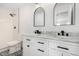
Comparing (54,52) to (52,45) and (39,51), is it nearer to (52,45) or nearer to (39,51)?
(52,45)

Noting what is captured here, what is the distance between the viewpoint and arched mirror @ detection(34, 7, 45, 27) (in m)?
2.06

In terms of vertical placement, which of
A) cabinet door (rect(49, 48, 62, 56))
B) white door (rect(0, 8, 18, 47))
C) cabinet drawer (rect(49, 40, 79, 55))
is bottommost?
cabinet door (rect(49, 48, 62, 56))

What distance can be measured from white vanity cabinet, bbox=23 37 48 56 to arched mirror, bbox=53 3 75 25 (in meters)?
0.55

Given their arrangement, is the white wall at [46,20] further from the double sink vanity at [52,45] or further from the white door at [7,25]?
the white door at [7,25]

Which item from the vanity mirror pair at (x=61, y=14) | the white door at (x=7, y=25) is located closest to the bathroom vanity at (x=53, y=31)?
the vanity mirror pair at (x=61, y=14)

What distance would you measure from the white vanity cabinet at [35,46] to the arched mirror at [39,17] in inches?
19.7

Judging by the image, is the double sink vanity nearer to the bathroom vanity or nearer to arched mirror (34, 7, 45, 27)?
the bathroom vanity

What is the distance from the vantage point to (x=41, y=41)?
5.11 feet

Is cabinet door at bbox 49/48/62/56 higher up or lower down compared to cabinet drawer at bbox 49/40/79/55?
lower down

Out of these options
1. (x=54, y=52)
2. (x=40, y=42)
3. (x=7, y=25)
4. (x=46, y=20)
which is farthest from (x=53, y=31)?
(x=7, y=25)

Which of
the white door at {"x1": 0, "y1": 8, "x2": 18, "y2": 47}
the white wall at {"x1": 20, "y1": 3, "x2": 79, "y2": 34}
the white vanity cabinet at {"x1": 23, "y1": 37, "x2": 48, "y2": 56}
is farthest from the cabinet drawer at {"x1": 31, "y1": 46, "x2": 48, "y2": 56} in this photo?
the white door at {"x1": 0, "y1": 8, "x2": 18, "y2": 47}

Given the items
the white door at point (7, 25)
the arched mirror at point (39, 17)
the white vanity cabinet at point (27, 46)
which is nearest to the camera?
the white vanity cabinet at point (27, 46)

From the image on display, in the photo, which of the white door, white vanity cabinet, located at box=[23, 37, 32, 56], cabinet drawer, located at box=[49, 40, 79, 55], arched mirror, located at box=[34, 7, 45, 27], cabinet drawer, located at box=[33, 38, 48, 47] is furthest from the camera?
the white door

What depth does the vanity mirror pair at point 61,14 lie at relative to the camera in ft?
4.99
